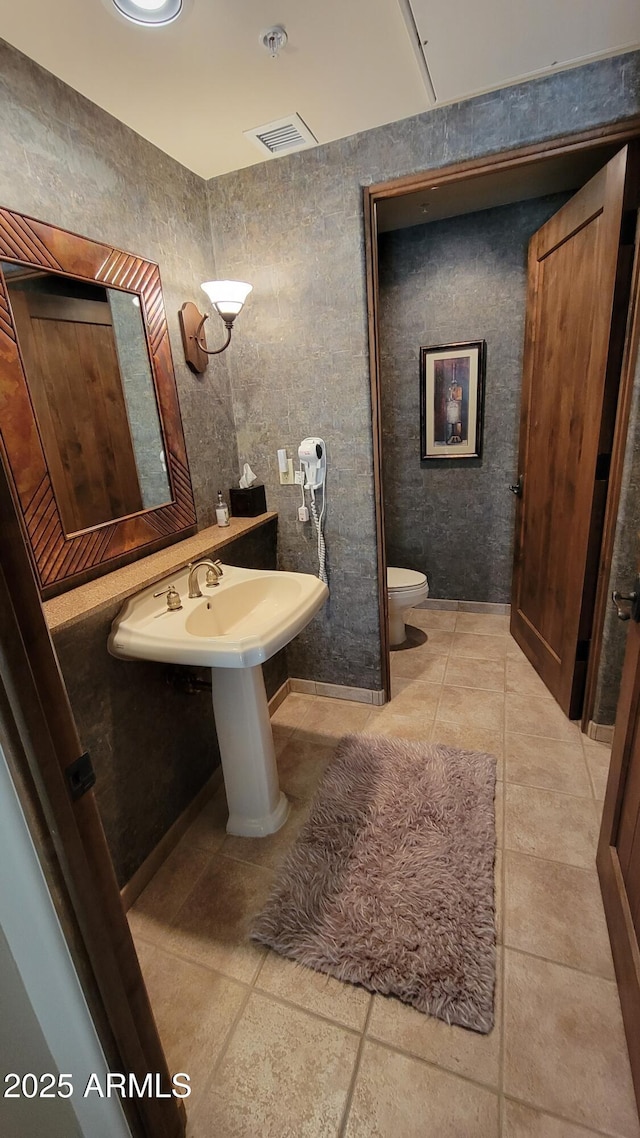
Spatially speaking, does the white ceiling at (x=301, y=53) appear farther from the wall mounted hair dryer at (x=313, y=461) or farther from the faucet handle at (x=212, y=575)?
the faucet handle at (x=212, y=575)

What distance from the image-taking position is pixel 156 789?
62.3 inches

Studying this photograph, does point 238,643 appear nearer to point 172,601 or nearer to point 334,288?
point 172,601

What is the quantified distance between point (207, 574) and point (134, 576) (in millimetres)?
258

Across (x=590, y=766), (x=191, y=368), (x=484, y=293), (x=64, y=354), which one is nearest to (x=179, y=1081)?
(x=590, y=766)

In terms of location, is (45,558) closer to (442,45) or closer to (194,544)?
(194,544)

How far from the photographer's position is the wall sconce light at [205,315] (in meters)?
Result: 1.73

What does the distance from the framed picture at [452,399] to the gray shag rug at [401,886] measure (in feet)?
6.26

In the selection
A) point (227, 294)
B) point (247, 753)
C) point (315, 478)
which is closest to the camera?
point (247, 753)

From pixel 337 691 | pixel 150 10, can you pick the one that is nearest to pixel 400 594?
pixel 337 691

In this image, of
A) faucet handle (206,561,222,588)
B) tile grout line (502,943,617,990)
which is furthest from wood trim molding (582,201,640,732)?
faucet handle (206,561,222,588)

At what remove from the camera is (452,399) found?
2.96 meters

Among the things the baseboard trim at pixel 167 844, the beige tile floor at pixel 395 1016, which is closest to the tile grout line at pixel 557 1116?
the beige tile floor at pixel 395 1016

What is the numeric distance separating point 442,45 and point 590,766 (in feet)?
7.97

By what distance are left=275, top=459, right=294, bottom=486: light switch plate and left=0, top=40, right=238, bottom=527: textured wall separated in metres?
0.24
